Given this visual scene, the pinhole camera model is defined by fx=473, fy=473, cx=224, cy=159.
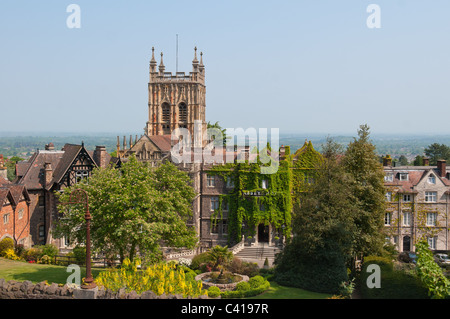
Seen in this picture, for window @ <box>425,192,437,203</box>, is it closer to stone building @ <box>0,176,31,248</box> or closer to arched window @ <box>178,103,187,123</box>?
stone building @ <box>0,176,31,248</box>

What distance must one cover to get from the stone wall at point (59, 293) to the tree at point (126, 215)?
902cm

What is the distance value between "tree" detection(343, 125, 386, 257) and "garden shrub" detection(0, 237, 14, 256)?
98.0ft

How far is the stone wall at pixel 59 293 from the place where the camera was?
22734 mm

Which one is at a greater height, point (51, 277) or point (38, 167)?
point (38, 167)

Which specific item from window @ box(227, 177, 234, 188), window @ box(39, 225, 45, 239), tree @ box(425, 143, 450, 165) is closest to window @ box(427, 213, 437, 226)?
window @ box(227, 177, 234, 188)

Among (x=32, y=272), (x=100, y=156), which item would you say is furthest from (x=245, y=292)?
(x=100, y=156)

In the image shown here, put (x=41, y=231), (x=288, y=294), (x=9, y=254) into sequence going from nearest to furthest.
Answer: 1. (x=288, y=294)
2. (x=9, y=254)
3. (x=41, y=231)

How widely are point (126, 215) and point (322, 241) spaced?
1432 centimetres

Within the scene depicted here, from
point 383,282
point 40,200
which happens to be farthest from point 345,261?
point 40,200

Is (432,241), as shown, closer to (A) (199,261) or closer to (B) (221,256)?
(B) (221,256)

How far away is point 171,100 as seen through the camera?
87938 millimetres

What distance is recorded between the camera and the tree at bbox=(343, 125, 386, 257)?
38750mm

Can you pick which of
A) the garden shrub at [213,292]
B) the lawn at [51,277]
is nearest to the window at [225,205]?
the lawn at [51,277]
